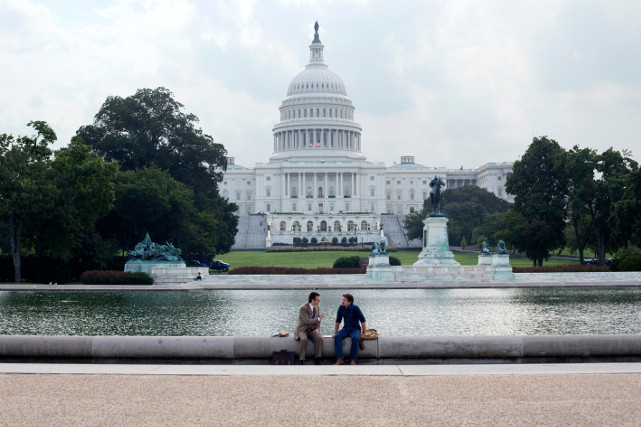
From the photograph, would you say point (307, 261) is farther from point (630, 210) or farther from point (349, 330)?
point (349, 330)

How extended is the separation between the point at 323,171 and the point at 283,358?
467 feet

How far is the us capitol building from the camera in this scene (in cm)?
15575

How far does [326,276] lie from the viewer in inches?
1667

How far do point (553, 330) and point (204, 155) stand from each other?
149 ft

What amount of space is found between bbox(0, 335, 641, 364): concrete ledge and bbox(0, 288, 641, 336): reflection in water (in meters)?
5.56

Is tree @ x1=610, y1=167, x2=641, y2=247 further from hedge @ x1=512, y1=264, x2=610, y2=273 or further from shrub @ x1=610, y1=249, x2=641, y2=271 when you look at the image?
hedge @ x1=512, y1=264, x2=610, y2=273

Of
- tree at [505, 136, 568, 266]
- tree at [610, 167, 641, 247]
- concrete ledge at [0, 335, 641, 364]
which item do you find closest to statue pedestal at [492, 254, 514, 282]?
tree at [610, 167, 641, 247]

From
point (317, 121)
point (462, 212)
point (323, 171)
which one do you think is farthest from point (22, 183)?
point (317, 121)

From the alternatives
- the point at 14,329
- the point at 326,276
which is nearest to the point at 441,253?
the point at 326,276

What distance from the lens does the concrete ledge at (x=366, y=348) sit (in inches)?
516

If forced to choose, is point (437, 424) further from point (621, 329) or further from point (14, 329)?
point (14, 329)

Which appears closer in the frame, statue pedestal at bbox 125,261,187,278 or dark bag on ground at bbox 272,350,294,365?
dark bag on ground at bbox 272,350,294,365

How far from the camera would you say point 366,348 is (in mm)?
13336

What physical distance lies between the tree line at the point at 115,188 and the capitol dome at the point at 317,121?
91072 millimetres
